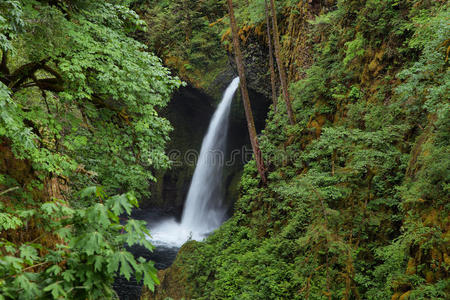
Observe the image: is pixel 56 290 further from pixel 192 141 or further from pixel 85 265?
pixel 192 141

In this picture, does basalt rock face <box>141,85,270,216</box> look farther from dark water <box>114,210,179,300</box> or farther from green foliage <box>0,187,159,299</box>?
green foliage <box>0,187,159,299</box>

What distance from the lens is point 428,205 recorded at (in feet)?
14.3

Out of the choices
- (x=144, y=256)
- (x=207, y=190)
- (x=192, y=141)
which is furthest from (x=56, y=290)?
(x=192, y=141)

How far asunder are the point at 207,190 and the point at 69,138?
14.1m

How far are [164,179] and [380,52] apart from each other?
1744 centimetres

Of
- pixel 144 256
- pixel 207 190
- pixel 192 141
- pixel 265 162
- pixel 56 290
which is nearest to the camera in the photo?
pixel 56 290

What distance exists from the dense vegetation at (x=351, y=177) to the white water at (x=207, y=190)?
6.88 meters

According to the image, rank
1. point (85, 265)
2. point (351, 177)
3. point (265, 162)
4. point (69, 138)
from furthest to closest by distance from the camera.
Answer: point (265, 162) < point (351, 177) < point (69, 138) < point (85, 265)

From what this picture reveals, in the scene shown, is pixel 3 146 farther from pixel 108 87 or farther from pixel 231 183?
pixel 231 183

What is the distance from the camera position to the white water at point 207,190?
18.1 metres

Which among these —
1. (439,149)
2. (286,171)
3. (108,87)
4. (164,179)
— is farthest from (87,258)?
(164,179)

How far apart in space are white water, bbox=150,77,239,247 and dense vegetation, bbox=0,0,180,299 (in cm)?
1105

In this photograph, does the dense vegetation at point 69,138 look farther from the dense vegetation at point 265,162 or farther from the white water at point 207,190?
the white water at point 207,190

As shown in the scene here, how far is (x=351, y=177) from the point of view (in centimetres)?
602
